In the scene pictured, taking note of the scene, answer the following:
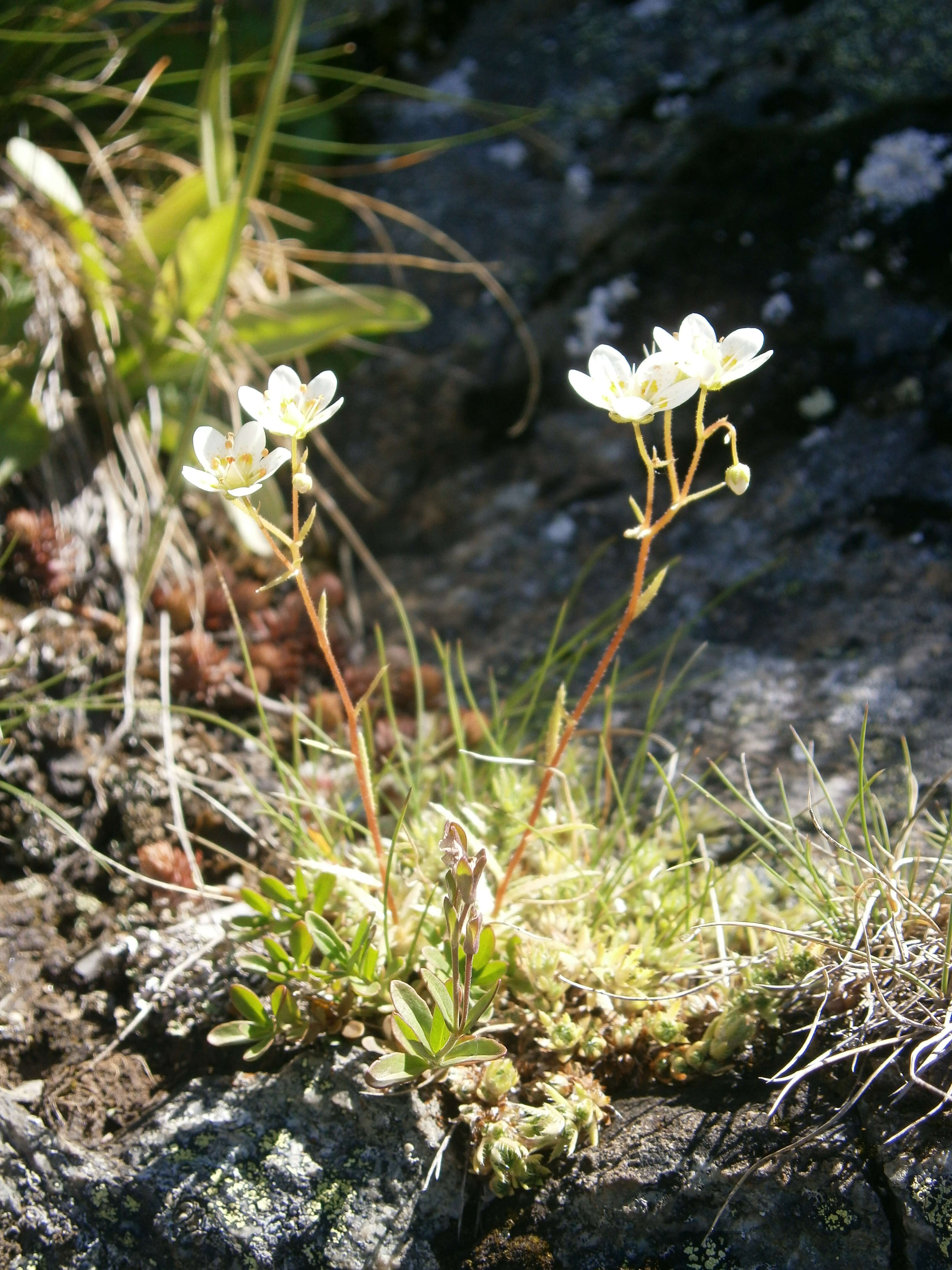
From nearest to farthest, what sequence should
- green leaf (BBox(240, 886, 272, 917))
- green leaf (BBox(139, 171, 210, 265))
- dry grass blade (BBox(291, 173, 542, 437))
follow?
green leaf (BBox(240, 886, 272, 917))
green leaf (BBox(139, 171, 210, 265))
dry grass blade (BBox(291, 173, 542, 437))

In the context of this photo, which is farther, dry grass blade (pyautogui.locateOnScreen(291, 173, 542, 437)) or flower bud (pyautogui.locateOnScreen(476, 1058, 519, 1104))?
dry grass blade (pyautogui.locateOnScreen(291, 173, 542, 437))

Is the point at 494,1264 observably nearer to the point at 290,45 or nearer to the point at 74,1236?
the point at 74,1236

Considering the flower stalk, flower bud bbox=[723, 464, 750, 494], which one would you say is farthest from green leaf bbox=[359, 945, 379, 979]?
flower bud bbox=[723, 464, 750, 494]

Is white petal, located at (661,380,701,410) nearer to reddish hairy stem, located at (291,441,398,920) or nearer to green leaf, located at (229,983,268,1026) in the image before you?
reddish hairy stem, located at (291,441,398,920)

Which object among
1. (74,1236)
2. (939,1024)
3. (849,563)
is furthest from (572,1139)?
(849,563)

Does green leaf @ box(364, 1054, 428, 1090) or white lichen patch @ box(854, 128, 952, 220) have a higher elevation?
white lichen patch @ box(854, 128, 952, 220)


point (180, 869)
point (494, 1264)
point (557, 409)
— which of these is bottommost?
point (494, 1264)
